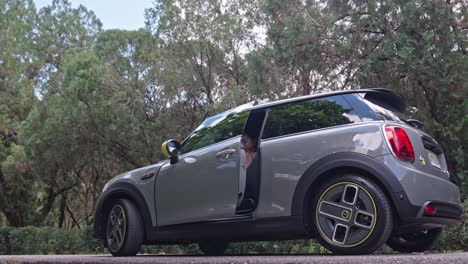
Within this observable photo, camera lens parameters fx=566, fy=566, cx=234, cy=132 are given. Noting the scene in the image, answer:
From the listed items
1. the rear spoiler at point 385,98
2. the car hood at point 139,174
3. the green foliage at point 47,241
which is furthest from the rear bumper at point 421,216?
the green foliage at point 47,241

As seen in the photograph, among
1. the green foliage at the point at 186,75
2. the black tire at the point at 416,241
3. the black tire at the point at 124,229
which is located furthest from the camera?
the green foliage at the point at 186,75

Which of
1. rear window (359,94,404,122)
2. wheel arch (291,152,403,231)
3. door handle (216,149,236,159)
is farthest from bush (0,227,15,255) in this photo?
rear window (359,94,404,122)

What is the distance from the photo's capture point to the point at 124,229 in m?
6.17

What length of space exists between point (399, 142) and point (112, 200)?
3.40 metres

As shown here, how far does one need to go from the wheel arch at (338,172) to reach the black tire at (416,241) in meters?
1.24

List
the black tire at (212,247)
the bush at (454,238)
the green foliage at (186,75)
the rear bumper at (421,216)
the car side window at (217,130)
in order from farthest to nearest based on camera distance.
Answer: the green foliage at (186,75)
the bush at (454,238)
the black tire at (212,247)
the car side window at (217,130)
the rear bumper at (421,216)

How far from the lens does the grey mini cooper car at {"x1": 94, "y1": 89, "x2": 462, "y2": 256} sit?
471cm

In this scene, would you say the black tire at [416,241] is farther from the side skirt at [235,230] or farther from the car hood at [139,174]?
the car hood at [139,174]

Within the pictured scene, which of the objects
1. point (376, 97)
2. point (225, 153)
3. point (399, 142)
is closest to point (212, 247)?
point (225, 153)

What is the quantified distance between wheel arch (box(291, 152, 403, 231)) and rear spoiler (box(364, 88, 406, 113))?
810 mm

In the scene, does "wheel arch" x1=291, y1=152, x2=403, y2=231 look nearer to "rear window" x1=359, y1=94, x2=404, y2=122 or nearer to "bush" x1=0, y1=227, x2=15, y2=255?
"rear window" x1=359, y1=94, x2=404, y2=122

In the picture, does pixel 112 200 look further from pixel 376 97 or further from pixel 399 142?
pixel 399 142

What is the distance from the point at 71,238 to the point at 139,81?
565cm

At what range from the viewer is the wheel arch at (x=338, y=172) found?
4.66 metres
